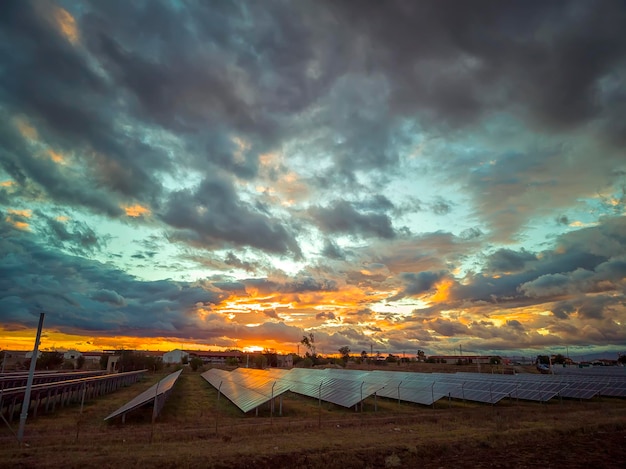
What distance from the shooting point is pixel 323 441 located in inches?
725

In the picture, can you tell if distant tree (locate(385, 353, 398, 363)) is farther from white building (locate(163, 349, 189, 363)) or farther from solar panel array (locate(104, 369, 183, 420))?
solar panel array (locate(104, 369, 183, 420))

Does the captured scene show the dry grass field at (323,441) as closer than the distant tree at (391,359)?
Yes

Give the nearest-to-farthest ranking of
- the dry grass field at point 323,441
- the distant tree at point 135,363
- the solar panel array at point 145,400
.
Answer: the dry grass field at point 323,441, the solar panel array at point 145,400, the distant tree at point 135,363

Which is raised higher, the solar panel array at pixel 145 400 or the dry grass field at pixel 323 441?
the solar panel array at pixel 145 400

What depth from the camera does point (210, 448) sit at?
16.8 meters

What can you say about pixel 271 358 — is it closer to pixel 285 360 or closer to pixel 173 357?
pixel 285 360

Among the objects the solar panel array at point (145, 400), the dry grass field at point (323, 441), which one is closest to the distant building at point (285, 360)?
the solar panel array at point (145, 400)

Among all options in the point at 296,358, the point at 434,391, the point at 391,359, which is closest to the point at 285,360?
the point at 296,358

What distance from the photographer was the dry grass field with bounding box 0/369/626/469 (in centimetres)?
1473

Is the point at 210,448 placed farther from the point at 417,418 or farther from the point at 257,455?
the point at 417,418

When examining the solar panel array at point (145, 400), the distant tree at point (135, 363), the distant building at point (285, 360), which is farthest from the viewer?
the distant building at point (285, 360)

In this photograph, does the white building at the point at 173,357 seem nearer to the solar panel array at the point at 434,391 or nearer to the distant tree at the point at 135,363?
the distant tree at the point at 135,363

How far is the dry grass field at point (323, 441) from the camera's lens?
1473cm

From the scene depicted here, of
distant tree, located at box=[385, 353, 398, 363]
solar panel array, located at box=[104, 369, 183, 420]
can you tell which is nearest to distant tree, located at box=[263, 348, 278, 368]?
distant tree, located at box=[385, 353, 398, 363]
